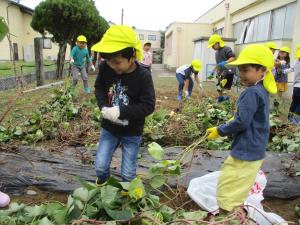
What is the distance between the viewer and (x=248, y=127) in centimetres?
232

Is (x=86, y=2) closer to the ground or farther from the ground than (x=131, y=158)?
farther from the ground

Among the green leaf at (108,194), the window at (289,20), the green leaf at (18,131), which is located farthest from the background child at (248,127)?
the window at (289,20)

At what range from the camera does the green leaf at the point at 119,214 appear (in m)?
1.79

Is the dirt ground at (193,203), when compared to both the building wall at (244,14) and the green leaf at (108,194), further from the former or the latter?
the building wall at (244,14)

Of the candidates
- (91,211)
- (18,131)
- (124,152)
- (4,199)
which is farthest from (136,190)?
(18,131)

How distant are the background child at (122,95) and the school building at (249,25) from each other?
8685 millimetres

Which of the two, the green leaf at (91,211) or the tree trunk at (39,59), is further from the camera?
the tree trunk at (39,59)

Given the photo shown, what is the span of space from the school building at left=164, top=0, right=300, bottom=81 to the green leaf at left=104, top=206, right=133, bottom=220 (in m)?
9.44

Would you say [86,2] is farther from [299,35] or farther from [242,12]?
[299,35]

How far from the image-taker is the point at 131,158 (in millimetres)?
2684

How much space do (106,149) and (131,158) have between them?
0.66 feet

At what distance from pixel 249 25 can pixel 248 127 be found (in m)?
14.1

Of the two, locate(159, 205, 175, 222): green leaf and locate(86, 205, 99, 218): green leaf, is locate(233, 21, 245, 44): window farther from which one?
locate(86, 205, 99, 218): green leaf

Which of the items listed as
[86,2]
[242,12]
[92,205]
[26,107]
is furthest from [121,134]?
[242,12]
